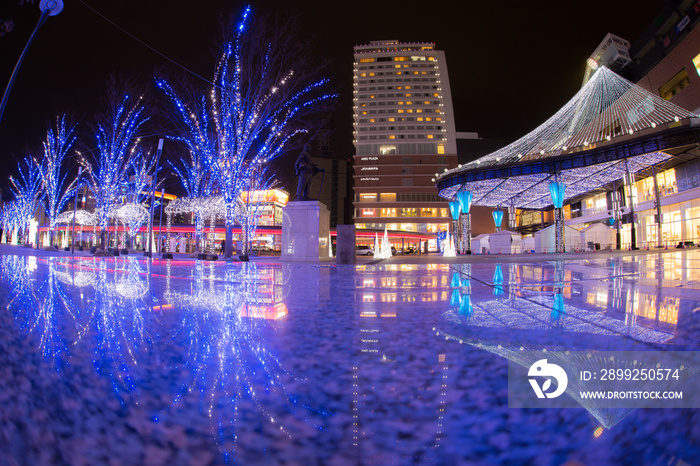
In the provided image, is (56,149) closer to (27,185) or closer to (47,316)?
(27,185)

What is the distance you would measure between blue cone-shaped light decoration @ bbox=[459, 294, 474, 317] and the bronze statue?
14.3m

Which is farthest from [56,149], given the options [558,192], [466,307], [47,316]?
[558,192]

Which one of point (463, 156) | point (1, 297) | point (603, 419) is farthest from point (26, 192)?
point (463, 156)

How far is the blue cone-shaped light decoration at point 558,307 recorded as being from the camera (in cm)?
260

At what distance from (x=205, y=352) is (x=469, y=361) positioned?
1342mm

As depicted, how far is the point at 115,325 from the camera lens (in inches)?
94.3

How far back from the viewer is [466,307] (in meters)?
3.13

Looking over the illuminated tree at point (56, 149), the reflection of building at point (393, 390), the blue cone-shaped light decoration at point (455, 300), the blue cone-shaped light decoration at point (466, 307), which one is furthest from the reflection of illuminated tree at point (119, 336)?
the illuminated tree at point (56, 149)

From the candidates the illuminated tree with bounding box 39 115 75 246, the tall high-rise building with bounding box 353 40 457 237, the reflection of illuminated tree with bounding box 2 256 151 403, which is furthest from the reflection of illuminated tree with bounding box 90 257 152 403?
the tall high-rise building with bounding box 353 40 457 237

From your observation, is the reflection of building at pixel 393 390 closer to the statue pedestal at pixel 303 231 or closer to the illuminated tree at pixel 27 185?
the statue pedestal at pixel 303 231

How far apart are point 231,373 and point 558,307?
9.41 ft

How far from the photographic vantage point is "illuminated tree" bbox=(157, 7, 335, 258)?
15.7 m

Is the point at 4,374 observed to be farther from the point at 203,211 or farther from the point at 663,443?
the point at 203,211

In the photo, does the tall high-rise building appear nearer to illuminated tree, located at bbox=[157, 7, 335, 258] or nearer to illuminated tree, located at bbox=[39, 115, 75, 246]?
illuminated tree, located at bbox=[39, 115, 75, 246]
